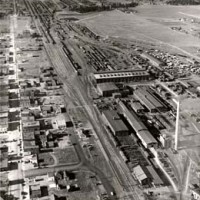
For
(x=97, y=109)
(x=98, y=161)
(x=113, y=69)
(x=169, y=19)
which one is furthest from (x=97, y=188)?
(x=169, y=19)

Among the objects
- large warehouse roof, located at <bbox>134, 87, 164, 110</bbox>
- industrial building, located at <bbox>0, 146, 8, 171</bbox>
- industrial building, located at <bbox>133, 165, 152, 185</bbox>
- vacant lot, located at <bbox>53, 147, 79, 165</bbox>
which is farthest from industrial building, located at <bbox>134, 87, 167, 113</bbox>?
industrial building, located at <bbox>0, 146, 8, 171</bbox>

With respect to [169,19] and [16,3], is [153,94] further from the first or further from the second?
[16,3]

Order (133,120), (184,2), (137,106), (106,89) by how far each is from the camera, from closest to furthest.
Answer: (133,120), (137,106), (106,89), (184,2)

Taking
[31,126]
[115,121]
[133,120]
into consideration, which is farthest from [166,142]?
[31,126]

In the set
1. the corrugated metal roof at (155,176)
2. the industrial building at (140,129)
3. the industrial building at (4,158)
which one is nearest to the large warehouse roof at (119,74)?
the industrial building at (140,129)

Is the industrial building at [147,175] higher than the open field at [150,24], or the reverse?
the open field at [150,24]

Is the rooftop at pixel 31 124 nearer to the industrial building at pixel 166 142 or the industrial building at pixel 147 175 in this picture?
the industrial building at pixel 147 175

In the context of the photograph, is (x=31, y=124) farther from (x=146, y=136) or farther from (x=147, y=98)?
(x=147, y=98)
